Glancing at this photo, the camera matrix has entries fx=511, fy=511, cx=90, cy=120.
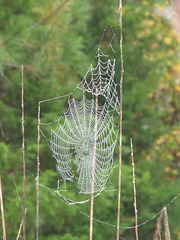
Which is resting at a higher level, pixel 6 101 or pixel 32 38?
pixel 32 38

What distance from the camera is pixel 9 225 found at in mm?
4457

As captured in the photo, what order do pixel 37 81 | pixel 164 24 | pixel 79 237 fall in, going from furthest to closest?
pixel 164 24 < pixel 79 237 < pixel 37 81

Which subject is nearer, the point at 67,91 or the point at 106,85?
the point at 106,85

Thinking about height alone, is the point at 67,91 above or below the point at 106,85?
above

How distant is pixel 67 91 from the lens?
4.33 meters

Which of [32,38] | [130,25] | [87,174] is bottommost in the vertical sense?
[87,174]

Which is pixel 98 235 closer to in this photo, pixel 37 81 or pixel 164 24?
pixel 37 81

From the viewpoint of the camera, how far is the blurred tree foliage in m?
4.06

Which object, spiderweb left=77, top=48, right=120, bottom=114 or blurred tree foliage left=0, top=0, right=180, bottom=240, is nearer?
spiderweb left=77, top=48, right=120, bottom=114

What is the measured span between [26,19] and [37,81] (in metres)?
0.55

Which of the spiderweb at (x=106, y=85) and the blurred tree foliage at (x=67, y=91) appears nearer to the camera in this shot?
the spiderweb at (x=106, y=85)

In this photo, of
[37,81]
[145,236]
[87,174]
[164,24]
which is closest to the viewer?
[87,174]

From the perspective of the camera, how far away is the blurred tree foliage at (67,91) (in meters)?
4.06

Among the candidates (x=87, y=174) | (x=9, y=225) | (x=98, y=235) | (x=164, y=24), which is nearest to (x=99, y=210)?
(x=98, y=235)
